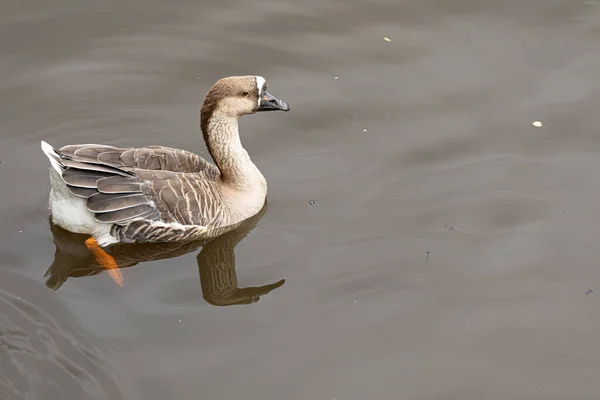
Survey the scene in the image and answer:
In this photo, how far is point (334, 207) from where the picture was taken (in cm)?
724

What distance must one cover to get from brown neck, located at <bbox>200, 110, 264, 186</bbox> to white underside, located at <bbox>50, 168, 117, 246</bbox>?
112cm

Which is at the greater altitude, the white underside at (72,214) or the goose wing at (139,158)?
the goose wing at (139,158)

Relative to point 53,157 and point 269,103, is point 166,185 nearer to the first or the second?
point 53,157

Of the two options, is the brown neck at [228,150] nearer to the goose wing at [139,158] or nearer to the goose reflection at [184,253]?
the goose wing at [139,158]

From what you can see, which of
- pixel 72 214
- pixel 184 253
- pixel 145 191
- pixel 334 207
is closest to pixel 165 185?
pixel 145 191

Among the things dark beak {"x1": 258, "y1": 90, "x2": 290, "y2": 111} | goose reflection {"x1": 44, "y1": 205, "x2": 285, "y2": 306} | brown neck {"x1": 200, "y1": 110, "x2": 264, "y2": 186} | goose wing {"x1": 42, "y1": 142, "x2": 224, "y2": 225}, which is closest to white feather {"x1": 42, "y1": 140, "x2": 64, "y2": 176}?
goose wing {"x1": 42, "y1": 142, "x2": 224, "y2": 225}

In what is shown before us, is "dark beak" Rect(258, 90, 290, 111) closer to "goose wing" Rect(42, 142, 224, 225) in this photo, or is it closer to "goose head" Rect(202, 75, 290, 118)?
"goose head" Rect(202, 75, 290, 118)

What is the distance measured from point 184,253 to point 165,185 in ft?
1.99

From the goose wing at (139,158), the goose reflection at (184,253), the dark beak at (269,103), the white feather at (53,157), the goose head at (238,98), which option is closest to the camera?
the white feather at (53,157)

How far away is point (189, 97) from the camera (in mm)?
8336

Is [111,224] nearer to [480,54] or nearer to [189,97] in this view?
[189,97]

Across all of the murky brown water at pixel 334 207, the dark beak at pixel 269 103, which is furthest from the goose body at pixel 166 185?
the murky brown water at pixel 334 207

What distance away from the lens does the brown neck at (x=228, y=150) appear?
699 centimetres

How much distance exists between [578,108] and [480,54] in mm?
1255
